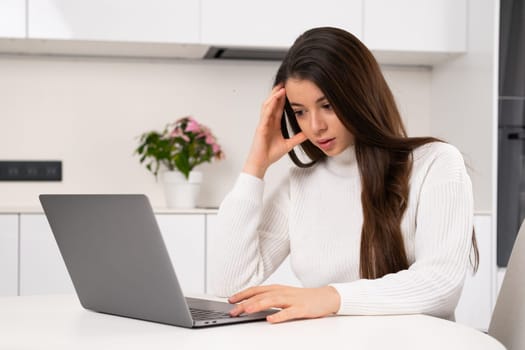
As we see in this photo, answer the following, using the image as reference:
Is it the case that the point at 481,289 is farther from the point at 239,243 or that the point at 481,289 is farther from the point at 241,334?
the point at 241,334

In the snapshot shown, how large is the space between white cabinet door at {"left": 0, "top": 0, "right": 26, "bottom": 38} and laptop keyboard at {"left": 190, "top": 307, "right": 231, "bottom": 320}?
2.14 m

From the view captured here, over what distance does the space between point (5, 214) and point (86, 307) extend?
1740 mm

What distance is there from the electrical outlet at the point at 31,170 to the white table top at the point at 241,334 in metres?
2.20

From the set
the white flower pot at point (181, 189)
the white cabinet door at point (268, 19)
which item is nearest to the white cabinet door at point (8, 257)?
the white flower pot at point (181, 189)

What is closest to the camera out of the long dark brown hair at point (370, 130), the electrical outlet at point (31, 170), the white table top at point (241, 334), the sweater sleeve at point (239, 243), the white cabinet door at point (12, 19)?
the white table top at point (241, 334)

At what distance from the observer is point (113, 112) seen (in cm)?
368

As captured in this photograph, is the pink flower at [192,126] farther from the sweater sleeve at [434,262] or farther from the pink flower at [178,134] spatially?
the sweater sleeve at [434,262]

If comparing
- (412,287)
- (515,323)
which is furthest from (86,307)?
(515,323)

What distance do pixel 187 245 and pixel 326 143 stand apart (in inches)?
59.3

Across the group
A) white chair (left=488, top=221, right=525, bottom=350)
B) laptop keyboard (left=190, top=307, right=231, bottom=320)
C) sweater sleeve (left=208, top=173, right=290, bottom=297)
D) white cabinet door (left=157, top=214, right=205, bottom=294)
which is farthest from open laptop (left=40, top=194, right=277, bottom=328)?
white cabinet door (left=157, top=214, right=205, bottom=294)

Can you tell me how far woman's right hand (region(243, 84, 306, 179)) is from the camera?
193 cm

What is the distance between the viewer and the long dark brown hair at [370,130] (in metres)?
1.73

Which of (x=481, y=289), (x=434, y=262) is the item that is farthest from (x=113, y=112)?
(x=434, y=262)

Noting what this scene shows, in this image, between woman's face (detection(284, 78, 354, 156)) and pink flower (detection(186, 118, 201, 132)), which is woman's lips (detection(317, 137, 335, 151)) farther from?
pink flower (detection(186, 118, 201, 132))
